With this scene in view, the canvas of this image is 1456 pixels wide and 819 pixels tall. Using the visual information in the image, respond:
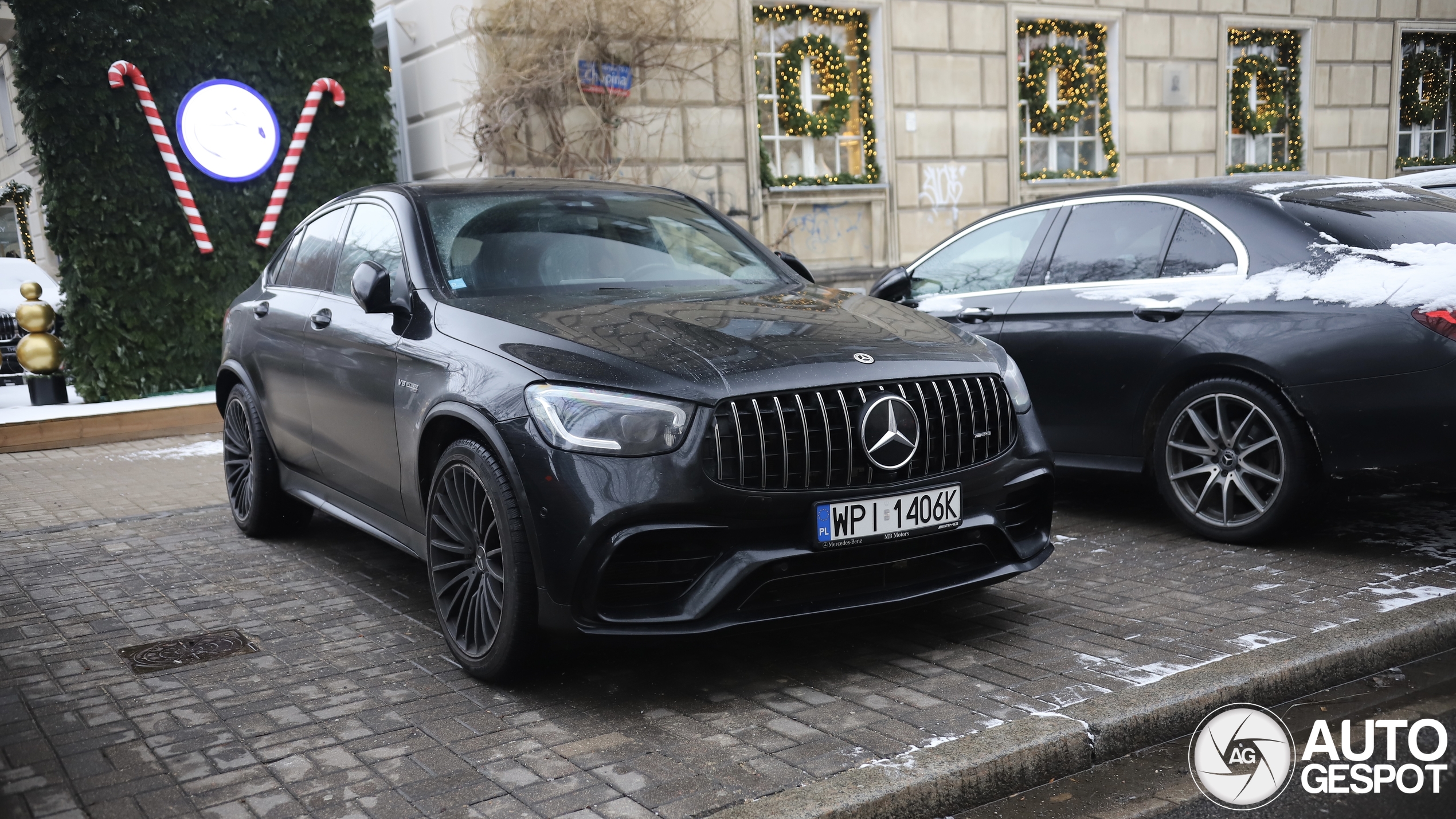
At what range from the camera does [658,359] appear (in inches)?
140

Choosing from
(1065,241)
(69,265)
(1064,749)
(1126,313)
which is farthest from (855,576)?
(69,265)

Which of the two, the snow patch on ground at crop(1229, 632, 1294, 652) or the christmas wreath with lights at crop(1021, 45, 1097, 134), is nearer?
the snow patch on ground at crop(1229, 632, 1294, 652)

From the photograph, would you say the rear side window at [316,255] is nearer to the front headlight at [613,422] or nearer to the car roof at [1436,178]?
the front headlight at [613,422]

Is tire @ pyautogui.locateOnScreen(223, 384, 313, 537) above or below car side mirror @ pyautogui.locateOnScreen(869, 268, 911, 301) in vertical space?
below

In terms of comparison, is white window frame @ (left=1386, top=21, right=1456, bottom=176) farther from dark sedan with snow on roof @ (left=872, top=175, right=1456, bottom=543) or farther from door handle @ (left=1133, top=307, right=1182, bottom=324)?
door handle @ (left=1133, top=307, right=1182, bottom=324)

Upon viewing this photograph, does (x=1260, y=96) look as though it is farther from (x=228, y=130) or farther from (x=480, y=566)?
(x=480, y=566)

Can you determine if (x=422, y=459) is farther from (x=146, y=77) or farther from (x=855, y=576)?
A: (x=146, y=77)

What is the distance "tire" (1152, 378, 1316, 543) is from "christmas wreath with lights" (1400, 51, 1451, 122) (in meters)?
16.3

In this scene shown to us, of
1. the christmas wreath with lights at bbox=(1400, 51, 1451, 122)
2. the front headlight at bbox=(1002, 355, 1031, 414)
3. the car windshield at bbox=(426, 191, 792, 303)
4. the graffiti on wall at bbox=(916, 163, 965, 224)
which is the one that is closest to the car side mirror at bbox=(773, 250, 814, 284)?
the car windshield at bbox=(426, 191, 792, 303)

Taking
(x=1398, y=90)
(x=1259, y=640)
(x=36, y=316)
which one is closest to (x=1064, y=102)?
(x=1398, y=90)

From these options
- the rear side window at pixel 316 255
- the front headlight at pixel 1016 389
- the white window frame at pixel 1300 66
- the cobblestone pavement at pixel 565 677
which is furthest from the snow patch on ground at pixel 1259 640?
the white window frame at pixel 1300 66

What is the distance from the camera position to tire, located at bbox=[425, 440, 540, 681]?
3.55 meters

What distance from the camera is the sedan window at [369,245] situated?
470 centimetres

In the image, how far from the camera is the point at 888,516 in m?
3.60
